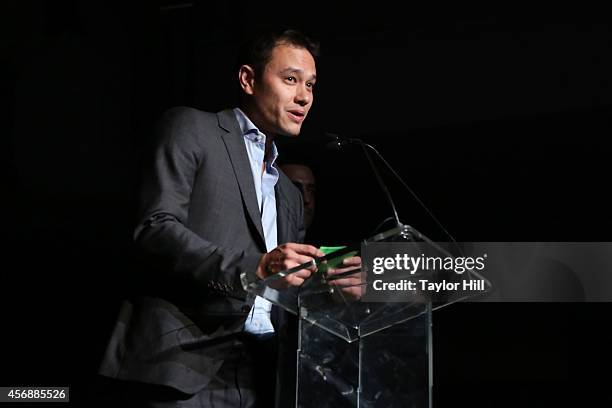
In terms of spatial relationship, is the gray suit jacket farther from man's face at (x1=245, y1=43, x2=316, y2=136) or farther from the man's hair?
the man's hair

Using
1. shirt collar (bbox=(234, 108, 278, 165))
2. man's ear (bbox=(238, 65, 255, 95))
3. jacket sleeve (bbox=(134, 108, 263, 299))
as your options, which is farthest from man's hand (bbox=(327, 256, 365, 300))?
man's ear (bbox=(238, 65, 255, 95))

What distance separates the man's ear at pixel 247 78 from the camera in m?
1.91

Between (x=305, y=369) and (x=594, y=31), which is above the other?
(x=594, y=31)

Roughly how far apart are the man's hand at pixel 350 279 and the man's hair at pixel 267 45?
2.27 feet

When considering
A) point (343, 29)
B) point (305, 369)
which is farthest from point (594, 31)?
point (305, 369)

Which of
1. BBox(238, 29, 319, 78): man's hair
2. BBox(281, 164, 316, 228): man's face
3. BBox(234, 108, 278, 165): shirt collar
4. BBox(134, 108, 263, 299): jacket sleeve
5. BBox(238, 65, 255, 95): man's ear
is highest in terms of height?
Result: BBox(281, 164, 316, 228): man's face

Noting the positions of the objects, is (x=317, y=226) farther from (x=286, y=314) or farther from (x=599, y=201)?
(x=286, y=314)

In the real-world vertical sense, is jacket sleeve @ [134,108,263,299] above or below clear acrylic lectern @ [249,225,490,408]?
above

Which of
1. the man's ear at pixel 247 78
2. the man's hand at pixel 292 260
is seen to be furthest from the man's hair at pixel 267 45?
the man's hand at pixel 292 260

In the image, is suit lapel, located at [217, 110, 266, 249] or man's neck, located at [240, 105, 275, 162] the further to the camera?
man's neck, located at [240, 105, 275, 162]

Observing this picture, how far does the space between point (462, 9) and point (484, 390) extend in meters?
1.46

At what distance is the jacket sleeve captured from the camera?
145cm

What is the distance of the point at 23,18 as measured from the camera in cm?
317

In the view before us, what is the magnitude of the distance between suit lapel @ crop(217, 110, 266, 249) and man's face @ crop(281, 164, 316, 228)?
151cm
